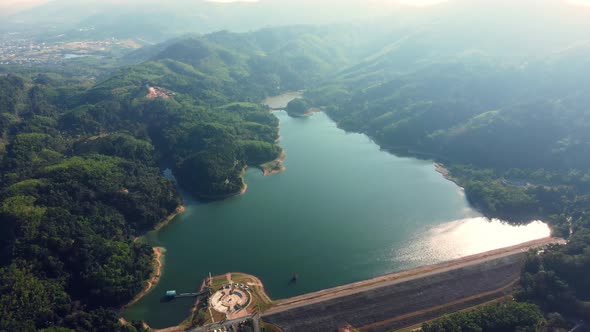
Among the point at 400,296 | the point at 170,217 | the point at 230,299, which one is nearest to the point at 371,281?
the point at 400,296

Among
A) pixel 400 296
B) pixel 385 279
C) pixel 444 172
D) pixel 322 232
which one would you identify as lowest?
pixel 444 172

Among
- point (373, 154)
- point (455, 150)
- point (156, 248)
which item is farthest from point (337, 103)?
point (156, 248)

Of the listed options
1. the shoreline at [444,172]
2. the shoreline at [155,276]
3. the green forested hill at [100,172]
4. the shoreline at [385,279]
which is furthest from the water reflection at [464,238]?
the green forested hill at [100,172]

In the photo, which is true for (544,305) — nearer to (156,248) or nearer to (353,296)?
(353,296)

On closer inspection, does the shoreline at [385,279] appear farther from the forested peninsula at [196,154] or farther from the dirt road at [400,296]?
the forested peninsula at [196,154]

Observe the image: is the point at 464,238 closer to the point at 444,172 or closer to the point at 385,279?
the point at 385,279

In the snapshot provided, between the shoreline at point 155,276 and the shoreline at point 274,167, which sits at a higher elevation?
the shoreline at point 155,276
